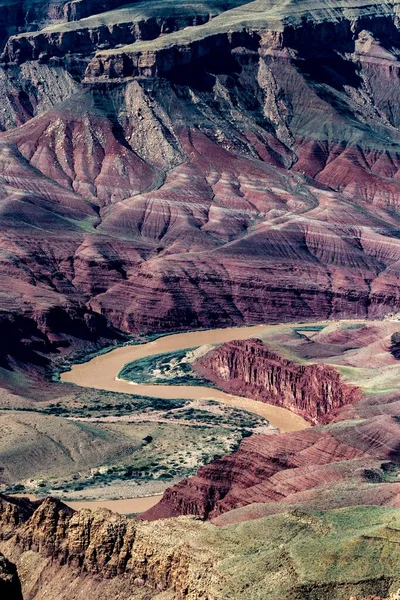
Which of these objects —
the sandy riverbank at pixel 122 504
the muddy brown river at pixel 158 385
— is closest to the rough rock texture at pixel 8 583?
the muddy brown river at pixel 158 385

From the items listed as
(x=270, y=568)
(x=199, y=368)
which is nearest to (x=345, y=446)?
(x=270, y=568)

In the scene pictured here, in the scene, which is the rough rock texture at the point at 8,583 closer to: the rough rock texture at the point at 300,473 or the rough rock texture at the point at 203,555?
the rough rock texture at the point at 203,555

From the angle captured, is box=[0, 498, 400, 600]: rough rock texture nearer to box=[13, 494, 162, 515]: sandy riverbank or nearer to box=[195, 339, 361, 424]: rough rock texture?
box=[13, 494, 162, 515]: sandy riverbank

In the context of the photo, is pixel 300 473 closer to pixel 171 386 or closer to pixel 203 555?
pixel 203 555

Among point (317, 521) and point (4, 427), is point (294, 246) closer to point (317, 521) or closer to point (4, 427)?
point (4, 427)

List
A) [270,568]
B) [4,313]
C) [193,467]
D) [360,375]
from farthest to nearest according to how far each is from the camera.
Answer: [4,313] → [360,375] → [193,467] → [270,568]

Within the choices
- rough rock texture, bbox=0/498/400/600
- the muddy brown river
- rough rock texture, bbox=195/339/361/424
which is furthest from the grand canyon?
the muddy brown river

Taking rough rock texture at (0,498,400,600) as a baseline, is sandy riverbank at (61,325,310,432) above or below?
below

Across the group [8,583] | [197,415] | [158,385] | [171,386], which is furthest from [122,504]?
[158,385]
